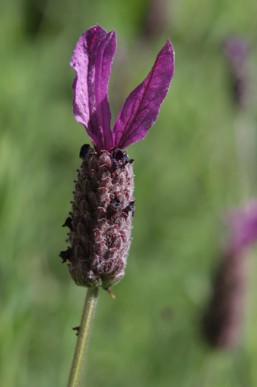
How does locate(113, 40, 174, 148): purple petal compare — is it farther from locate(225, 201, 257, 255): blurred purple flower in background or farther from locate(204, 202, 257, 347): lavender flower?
locate(204, 202, 257, 347): lavender flower

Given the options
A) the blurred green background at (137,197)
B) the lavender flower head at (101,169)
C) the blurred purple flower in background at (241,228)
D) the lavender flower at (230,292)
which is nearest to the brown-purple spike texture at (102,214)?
the lavender flower head at (101,169)

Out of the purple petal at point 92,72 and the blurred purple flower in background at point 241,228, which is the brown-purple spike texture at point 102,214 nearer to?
the purple petal at point 92,72

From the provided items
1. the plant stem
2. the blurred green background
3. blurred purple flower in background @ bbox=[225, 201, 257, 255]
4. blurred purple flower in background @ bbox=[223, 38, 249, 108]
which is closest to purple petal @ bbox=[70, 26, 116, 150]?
the plant stem

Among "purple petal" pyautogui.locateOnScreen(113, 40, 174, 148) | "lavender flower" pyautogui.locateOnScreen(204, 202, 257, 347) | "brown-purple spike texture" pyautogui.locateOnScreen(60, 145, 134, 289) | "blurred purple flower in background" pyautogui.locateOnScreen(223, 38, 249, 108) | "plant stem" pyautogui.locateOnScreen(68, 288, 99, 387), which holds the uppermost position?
"blurred purple flower in background" pyautogui.locateOnScreen(223, 38, 249, 108)

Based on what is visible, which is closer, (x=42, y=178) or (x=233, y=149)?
(x=42, y=178)

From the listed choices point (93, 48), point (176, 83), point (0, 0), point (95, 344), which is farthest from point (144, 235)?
point (93, 48)

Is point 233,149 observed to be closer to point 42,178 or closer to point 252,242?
point 42,178

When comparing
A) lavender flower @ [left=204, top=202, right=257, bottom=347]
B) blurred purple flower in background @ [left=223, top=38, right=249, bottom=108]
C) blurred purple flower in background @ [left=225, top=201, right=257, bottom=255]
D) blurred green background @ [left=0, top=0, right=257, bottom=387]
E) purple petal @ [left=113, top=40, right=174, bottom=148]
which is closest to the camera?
purple petal @ [left=113, top=40, right=174, bottom=148]
